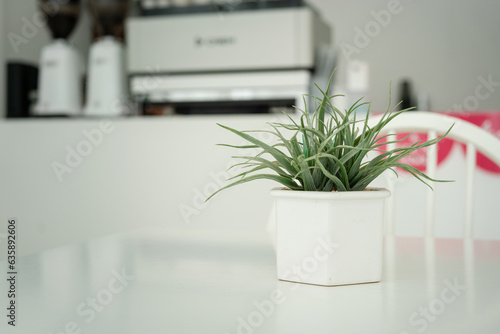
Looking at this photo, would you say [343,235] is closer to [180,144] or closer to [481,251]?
[481,251]

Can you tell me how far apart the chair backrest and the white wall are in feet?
6.36

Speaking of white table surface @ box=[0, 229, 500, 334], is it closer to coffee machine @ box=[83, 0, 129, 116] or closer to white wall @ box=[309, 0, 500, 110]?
coffee machine @ box=[83, 0, 129, 116]

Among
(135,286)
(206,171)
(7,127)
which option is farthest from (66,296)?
(7,127)

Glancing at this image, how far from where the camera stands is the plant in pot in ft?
1.61

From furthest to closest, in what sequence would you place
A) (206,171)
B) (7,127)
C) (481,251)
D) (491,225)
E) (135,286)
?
1. (7,127)
2. (206,171)
3. (491,225)
4. (481,251)
5. (135,286)

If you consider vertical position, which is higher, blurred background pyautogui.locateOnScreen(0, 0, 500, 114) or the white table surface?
blurred background pyautogui.locateOnScreen(0, 0, 500, 114)

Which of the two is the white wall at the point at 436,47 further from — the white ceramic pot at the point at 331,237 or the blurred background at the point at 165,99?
the white ceramic pot at the point at 331,237

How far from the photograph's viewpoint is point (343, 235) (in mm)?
493

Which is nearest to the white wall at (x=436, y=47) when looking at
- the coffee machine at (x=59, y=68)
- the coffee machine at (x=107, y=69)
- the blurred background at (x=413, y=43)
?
the blurred background at (x=413, y=43)

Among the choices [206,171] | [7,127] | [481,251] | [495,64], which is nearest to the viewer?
[481,251]

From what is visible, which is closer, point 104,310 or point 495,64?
point 104,310

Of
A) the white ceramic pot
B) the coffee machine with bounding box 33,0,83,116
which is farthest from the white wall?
the white ceramic pot

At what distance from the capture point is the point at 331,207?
0.49m

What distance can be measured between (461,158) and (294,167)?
1085 mm
